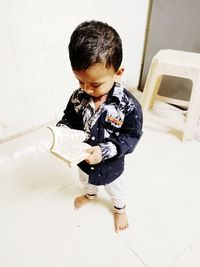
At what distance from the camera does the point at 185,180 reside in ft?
3.54

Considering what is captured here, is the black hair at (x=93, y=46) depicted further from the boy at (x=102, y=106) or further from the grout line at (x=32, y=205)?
the grout line at (x=32, y=205)

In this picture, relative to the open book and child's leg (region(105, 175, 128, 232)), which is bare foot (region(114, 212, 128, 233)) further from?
the open book

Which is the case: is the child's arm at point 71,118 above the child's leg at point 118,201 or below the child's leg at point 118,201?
above

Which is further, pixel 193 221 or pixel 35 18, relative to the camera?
pixel 35 18

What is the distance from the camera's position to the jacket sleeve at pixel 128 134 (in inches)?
24.7

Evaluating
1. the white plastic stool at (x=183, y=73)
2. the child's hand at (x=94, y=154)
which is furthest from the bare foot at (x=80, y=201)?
the white plastic stool at (x=183, y=73)

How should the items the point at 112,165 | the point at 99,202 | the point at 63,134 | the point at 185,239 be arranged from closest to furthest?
the point at 63,134
the point at 112,165
the point at 185,239
the point at 99,202

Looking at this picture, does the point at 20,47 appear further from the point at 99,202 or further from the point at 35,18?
the point at 99,202

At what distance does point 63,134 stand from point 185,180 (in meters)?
0.76

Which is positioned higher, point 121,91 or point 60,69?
point 121,91

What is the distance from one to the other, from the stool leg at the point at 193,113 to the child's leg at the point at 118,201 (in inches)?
25.7

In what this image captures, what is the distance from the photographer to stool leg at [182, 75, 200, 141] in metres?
1.18

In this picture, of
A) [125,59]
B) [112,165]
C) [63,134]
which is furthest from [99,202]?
[125,59]

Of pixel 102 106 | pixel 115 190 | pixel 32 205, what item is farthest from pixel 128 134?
pixel 32 205
